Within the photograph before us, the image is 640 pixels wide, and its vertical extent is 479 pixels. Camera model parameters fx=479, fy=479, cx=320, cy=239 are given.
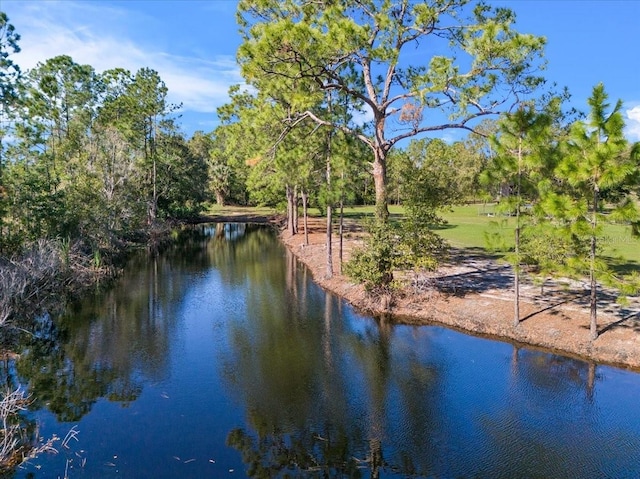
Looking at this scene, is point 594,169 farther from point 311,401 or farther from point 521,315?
point 311,401

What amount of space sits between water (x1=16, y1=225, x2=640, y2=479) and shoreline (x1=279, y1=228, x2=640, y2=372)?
0.71m

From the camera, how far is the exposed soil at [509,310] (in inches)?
600

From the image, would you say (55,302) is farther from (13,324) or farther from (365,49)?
(365,49)

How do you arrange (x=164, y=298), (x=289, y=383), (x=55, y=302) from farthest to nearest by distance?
(x=164, y=298) → (x=55, y=302) → (x=289, y=383)

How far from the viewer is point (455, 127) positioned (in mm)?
17781

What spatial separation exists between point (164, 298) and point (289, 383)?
12.2m

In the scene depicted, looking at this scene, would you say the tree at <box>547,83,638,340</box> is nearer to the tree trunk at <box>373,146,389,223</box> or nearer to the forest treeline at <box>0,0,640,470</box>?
the forest treeline at <box>0,0,640,470</box>

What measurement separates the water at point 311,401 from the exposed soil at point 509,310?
789mm

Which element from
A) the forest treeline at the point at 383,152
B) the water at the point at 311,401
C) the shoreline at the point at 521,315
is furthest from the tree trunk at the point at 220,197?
the water at the point at 311,401

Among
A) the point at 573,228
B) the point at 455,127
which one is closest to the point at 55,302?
the point at 455,127

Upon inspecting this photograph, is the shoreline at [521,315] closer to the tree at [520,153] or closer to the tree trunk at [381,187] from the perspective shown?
the tree at [520,153]

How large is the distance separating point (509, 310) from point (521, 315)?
55 centimetres

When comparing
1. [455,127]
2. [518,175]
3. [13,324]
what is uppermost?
[455,127]

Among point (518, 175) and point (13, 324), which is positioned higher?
point (518, 175)
